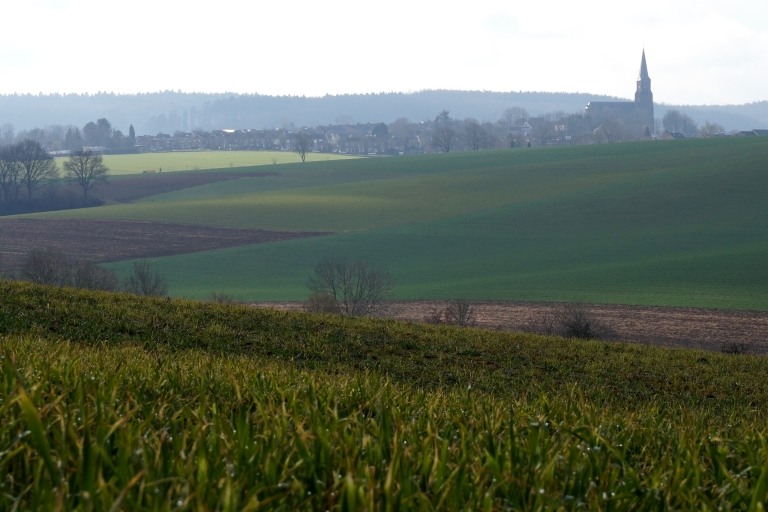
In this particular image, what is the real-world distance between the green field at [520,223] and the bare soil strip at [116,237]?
9.81 feet

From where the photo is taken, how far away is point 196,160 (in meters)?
164

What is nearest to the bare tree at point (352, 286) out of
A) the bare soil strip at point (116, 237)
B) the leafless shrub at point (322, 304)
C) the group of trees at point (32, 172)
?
the leafless shrub at point (322, 304)

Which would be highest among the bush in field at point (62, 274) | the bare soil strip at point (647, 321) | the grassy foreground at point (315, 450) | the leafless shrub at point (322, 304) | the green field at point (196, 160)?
the grassy foreground at point (315, 450)

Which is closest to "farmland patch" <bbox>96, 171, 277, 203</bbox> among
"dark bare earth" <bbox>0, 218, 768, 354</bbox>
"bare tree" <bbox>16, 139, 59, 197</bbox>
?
"bare tree" <bbox>16, 139, 59, 197</bbox>

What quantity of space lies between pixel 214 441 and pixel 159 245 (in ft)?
220

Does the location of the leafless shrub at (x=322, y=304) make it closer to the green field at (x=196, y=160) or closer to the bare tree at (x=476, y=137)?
the green field at (x=196, y=160)

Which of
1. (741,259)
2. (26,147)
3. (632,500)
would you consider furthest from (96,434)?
(26,147)

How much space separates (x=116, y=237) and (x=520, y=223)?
30880 millimetres

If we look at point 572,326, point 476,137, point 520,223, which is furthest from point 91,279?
point 476,137

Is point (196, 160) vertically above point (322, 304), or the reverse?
point (196, 160)

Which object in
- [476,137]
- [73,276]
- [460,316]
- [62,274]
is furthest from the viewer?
[476,137]

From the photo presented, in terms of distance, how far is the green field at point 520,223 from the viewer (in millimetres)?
51438

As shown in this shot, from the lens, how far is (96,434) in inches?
129

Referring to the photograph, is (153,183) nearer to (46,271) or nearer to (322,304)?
(46,271)
